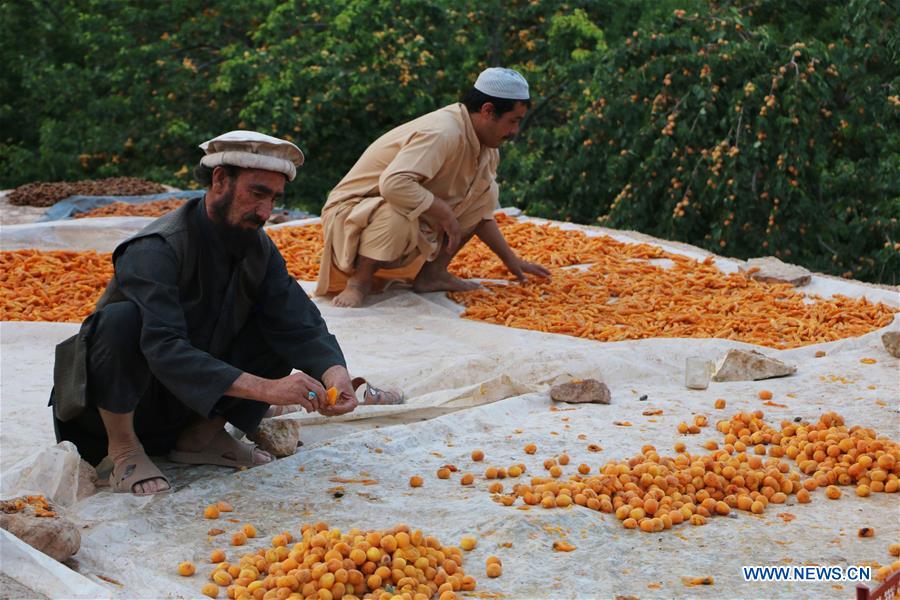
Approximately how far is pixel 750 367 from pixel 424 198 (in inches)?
68.8

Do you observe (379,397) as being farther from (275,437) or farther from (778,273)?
(778,273)

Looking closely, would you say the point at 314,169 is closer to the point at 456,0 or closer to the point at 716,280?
the point at 456,0

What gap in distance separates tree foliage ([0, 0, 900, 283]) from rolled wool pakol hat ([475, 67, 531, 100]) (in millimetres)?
3074

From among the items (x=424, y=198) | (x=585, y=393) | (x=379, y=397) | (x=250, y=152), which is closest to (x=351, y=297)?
(x=424, y=198)

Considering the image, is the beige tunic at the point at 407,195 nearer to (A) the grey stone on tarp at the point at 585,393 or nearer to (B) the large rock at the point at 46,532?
(A) the grey stone on tarp at the point at 585,393

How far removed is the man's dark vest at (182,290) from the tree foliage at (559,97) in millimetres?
5294

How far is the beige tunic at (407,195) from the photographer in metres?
5.32

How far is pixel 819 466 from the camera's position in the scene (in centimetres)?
331

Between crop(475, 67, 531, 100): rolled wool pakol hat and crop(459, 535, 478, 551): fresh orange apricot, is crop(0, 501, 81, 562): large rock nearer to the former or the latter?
crop(459, 535, 478, 551): fresh orange apricot

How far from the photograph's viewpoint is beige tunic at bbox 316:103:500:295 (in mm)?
5316

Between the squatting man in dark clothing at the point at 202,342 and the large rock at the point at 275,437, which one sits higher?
the squatting man in dark clothing at the point at 202,342

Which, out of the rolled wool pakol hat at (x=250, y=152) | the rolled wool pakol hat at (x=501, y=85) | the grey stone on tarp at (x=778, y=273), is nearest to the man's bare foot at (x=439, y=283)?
the rolled wool pakol hat at (x=501, y=85)

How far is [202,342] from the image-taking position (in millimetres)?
3250

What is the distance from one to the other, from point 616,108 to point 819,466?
583 centimetres
